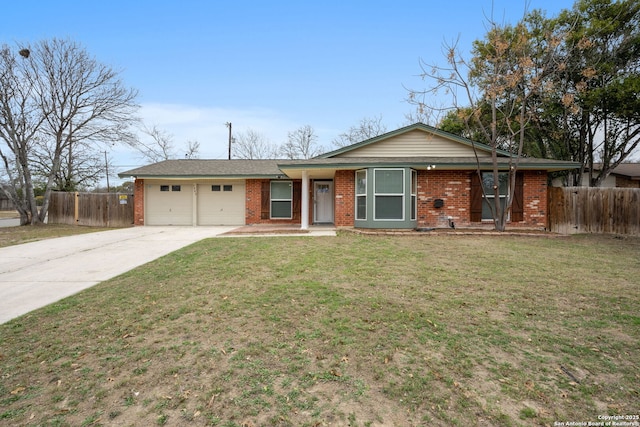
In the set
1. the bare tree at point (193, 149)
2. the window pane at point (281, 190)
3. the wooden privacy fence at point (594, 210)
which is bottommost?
the wooden privacy fence at point (594, 210)

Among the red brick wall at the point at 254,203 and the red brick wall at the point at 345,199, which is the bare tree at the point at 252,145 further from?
the red brick wall at the point at 345,199

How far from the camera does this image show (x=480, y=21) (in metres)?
11.8

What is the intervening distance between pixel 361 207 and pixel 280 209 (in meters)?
4.81

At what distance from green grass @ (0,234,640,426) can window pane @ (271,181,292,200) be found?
9.58 metres

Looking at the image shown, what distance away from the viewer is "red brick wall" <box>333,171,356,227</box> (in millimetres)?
11914

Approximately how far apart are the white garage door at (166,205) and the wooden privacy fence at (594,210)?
15.6 metres

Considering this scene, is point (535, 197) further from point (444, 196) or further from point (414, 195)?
point (414, 195)

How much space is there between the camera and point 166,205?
15.6 meters

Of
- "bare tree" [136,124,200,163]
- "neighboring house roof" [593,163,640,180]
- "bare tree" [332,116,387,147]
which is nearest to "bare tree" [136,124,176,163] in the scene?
"bare tree" [136,124,200,163]

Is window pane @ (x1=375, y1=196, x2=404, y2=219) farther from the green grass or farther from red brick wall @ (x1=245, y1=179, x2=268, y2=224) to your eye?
red brick wall @ (x1=245, y1=179, x2=268, y2=224)

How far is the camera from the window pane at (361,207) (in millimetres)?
11312

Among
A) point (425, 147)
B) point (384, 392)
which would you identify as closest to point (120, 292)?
point (384, 392)

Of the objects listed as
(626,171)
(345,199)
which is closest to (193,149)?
(345,199)

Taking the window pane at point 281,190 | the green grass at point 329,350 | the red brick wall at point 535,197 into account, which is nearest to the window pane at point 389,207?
the red brick wall at point 535,197
